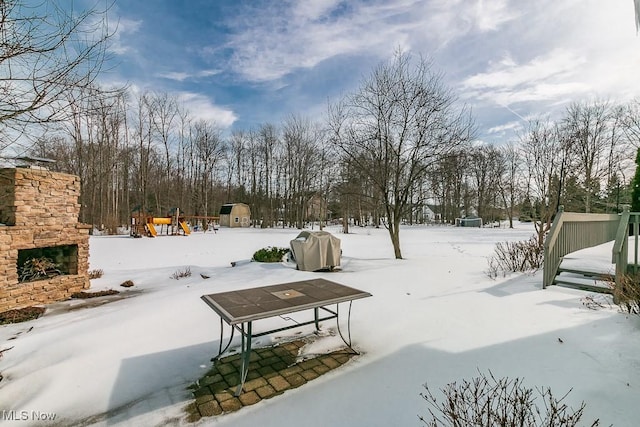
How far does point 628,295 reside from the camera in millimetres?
4250

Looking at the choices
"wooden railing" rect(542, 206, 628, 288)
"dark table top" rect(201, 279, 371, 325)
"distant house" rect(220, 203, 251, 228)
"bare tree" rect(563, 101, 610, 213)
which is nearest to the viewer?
"dark table top" rect(201, 279, 371, 325)

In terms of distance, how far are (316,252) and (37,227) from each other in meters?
6.54

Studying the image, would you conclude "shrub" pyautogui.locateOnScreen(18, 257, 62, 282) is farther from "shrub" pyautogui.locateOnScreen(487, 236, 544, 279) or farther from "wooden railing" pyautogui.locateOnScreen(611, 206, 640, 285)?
"wooden railing" pyautogui.locateOnScreen(611, 206, 640, 285)

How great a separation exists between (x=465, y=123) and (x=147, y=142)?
26.4 m

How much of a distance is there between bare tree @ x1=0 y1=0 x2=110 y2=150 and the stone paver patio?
310 centimetres

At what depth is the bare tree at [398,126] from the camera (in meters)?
9.99

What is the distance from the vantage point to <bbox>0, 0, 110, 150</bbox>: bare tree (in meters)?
2.56

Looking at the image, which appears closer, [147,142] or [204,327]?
[204,327]

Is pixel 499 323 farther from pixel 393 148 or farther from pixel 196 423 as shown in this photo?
pixel 393 148

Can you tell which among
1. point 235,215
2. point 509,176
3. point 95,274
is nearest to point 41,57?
point 95,274

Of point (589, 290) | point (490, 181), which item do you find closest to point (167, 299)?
point (589, 290)

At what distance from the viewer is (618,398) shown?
7.82 ft

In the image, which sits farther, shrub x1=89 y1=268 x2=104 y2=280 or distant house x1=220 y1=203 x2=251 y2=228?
distant house x1=220 y1=203 x2=251 y2=228

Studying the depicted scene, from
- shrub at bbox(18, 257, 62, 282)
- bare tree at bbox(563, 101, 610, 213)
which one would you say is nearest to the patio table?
shrub at bbox(18, 257, 62, 282)
